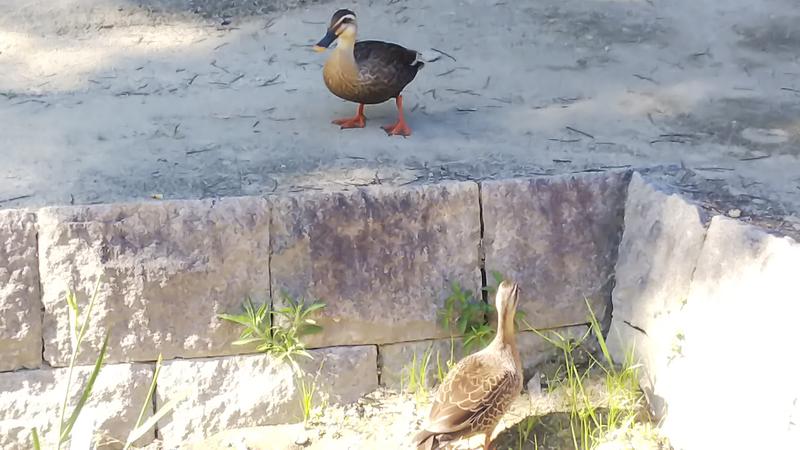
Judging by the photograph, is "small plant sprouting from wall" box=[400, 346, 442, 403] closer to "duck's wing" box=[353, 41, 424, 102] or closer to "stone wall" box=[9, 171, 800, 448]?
"stone wall" box=[9, 171, 800, 448]

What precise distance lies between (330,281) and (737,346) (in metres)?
1.57

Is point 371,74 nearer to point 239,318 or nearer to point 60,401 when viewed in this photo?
point 239,318

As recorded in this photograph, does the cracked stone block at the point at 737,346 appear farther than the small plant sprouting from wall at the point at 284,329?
No

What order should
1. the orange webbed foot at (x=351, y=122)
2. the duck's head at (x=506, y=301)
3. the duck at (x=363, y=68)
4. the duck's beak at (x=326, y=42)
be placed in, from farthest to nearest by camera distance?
the orange webbed foot at (x=351, y=122) < the duck at (x=363, y=68) < the duck's beak at (x=326, y=42) < the duck's head at (x=506, y=301)

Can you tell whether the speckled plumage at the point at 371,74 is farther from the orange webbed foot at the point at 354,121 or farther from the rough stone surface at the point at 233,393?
the rough stone surface at the point at 233,393

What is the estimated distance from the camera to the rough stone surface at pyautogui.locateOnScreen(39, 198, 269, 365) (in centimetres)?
A: 357

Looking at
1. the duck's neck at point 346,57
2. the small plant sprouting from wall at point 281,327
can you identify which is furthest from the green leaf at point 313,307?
the duck's neck at point 346,57

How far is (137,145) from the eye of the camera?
4.11 m

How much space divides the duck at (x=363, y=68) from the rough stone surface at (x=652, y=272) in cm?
115

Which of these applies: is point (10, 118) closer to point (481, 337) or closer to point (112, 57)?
point (112, 57)

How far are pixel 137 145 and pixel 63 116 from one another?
1.69ft

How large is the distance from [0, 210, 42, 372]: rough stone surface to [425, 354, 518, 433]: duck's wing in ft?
5.29

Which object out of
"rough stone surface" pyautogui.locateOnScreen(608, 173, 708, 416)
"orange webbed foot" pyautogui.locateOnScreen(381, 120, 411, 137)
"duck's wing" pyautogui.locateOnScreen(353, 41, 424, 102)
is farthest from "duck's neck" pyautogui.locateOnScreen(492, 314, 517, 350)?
"duck's wing" pyautogui.locateOnScreen(353, 41, 424, 102)

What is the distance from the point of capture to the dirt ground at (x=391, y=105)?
3.91m
